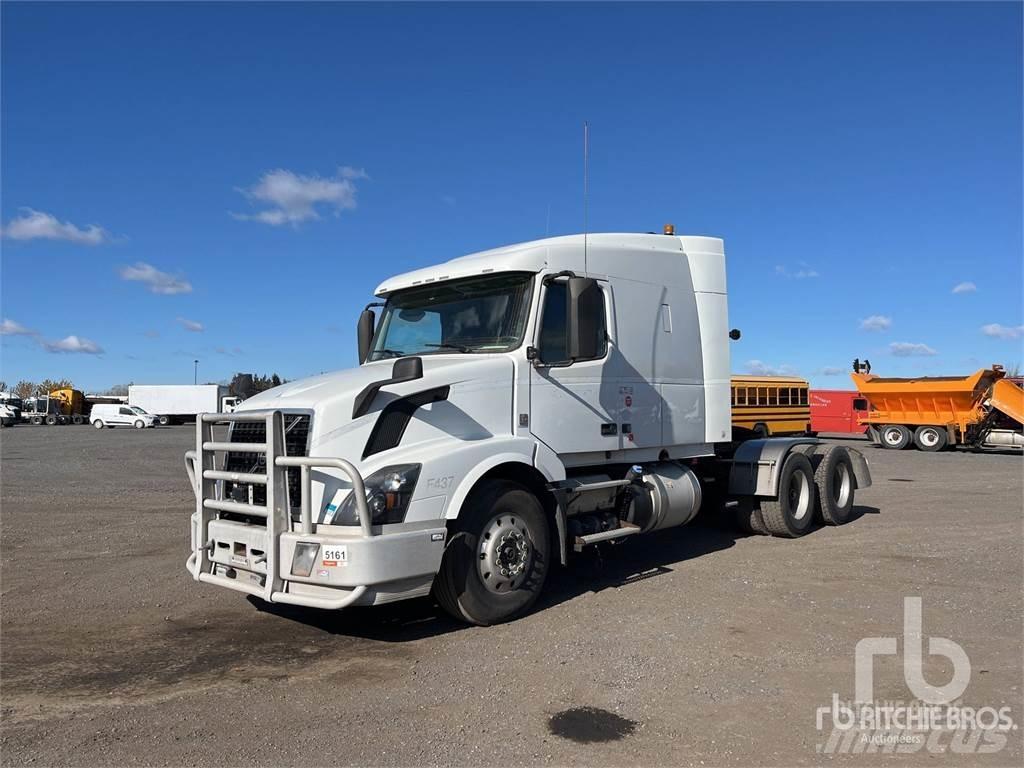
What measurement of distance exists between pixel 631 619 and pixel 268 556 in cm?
279

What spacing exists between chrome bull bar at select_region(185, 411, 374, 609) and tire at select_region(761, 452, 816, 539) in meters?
6.01

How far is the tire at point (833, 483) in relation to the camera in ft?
33.0

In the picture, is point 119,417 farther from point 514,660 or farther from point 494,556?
point 514,660

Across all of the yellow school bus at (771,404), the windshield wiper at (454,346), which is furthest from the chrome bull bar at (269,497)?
the yellow school bus at (771,404)

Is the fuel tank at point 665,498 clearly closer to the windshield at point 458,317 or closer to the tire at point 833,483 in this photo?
the windshield at point 458,317

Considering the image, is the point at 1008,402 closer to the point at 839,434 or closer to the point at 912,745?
the point at 839,434

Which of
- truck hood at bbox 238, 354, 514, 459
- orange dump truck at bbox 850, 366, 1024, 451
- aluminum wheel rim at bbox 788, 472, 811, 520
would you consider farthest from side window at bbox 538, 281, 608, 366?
orange dump truck at bbox 850, 366, 1024, 451

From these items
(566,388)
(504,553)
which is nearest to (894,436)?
(566,388)

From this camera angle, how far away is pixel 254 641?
5.49 metres

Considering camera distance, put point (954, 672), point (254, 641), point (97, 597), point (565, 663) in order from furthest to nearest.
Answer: point (97, 597) < point (254, 641) < point (565, 663) < point (954, 672)

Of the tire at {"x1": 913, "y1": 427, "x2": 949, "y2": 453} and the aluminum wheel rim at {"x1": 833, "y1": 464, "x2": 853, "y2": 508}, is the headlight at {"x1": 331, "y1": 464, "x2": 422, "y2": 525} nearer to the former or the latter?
the aluminum wheel rim at {"x1": 833, "y1": 464, "x2": 853, "y2": 508}

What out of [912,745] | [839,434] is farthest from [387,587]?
[839,434]

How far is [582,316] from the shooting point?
615 cm

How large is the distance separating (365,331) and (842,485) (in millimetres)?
6971
